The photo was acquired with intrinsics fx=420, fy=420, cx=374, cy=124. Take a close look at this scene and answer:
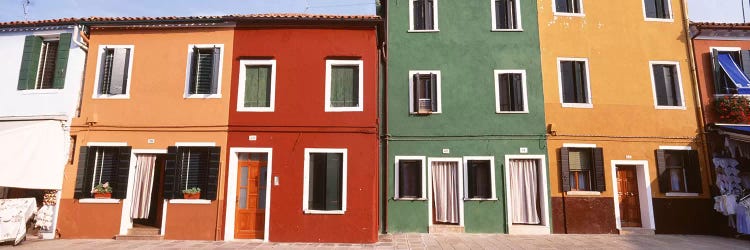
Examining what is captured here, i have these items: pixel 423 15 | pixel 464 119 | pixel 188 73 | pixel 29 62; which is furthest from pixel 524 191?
pixel 29 62

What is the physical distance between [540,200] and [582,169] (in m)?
1.66

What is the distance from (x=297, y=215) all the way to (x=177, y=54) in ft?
18.8

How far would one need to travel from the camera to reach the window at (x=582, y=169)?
498 inches

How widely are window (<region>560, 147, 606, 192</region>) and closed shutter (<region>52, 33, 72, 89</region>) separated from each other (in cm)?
1465

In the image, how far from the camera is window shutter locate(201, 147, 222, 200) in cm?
1106

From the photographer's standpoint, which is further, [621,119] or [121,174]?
[621,119]

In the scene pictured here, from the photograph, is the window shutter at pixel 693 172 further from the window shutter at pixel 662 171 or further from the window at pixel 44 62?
the window at pixel 44 62

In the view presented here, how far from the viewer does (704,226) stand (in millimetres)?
12586

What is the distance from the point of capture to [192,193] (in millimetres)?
11086

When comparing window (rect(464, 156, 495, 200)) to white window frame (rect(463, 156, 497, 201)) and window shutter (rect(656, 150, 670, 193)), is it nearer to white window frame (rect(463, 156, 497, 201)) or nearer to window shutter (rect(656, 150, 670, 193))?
white window frame (rect(463, 156, 497, 201))

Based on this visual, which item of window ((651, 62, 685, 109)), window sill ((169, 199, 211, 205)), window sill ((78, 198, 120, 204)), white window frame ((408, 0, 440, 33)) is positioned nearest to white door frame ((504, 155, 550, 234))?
window ((651, 62, 685, 109))

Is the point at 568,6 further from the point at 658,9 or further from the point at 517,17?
the point at 658,9

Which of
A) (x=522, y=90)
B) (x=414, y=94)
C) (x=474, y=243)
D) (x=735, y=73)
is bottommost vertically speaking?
(x=474, y=243)

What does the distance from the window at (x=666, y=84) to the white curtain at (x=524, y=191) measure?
471cm
